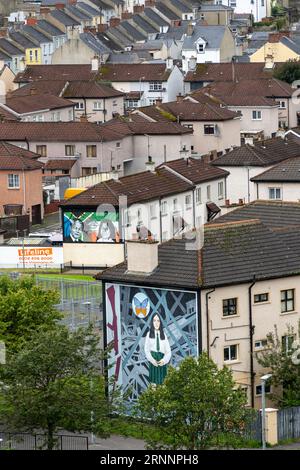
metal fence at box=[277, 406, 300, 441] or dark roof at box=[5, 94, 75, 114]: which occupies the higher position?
dark roof at box=[5, 94, 75, 114]

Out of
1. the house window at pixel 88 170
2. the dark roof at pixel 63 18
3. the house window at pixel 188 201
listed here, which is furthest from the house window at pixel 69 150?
the dark roof at pixel 63 18

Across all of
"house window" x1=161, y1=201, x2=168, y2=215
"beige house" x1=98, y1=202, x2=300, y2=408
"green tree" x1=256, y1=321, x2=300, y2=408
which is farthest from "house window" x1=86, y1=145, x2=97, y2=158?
"green tree" x1=256, y1=321, x2=300, y2=408

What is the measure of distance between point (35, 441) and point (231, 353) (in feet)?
22.3

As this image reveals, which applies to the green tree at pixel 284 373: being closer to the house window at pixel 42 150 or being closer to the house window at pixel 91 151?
the house window at pixel 91 151

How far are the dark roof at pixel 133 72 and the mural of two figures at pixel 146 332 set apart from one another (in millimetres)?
68877

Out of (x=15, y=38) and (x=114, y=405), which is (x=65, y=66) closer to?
(x=15, y=38)

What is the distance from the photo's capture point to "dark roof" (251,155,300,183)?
69938mm

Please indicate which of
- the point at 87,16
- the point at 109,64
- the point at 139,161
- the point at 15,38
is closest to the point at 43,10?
the point at 87,16

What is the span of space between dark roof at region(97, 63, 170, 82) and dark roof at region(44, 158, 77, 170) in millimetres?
26070

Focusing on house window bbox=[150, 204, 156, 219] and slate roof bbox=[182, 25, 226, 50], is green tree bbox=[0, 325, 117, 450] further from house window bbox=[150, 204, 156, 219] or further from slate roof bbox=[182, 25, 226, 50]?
slate roof bbox=[182, 25, 226, 50]

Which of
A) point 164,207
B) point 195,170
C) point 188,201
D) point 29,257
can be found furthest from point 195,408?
point 195,170

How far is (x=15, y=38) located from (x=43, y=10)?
713 inches

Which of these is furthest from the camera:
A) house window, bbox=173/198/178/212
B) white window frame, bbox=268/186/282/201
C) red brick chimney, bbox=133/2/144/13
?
red brick chimney, bbox=133/2/144/13

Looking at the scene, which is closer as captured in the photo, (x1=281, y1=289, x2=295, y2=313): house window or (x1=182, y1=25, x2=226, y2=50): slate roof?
(x1=281, y1=289, x2=295, y2=313): house window
